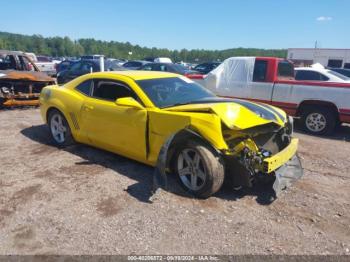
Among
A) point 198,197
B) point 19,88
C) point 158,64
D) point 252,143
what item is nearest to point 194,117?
point 252,143

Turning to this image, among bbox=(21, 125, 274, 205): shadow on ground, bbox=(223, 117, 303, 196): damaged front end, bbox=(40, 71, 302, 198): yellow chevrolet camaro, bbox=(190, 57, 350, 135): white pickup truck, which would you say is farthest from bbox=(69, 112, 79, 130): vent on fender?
bbox=(190, 57, 350, 135): white pickup truck

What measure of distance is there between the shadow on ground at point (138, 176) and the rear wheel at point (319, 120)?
4159 mm

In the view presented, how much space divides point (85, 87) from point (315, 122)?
551 cm

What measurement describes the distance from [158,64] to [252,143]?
11.8 metres

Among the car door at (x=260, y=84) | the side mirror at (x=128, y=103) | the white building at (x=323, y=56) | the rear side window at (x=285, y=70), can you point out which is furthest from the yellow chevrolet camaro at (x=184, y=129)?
the white building at (x=323, y=56)

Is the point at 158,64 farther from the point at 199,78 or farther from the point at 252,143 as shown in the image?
the point at 252,143

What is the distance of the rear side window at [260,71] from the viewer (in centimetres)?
827

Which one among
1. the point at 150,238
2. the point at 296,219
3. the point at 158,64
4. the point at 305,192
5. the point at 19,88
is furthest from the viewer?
the point at 158,64

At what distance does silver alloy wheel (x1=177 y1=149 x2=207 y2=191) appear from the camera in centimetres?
388

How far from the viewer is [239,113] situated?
400 cm

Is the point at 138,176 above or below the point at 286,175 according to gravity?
below

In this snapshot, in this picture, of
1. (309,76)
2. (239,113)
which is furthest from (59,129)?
(309,76)

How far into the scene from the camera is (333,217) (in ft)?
11.9

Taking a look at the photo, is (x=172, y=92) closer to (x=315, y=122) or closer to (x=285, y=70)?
(x=315, y=122)
